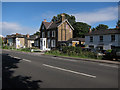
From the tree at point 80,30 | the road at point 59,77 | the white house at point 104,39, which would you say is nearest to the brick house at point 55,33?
the white house at point 104,39

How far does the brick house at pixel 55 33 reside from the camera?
39.0 metres

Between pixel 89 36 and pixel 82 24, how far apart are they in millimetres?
30278

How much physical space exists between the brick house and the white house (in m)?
7.75

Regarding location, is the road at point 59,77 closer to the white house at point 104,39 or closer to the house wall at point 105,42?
the house wall at point 105,42

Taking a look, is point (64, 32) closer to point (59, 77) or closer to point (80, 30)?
point (80, 30)

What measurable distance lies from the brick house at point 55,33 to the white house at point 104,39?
7747mm

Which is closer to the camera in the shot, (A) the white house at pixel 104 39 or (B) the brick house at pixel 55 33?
(A) the white house at pixel 104 39

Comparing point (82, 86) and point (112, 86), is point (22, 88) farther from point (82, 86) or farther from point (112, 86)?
point (112, 86)

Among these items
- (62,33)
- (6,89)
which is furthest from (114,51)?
(62,33)

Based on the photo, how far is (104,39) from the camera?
32.2 m

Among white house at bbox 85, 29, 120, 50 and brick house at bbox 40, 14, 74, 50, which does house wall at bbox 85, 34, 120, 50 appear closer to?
white house at bbox 85, 29, 120, 50

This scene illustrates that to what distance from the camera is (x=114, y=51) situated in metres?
16.2

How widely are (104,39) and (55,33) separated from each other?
15.2 metres

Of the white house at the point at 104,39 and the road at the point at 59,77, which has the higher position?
the white house at the point at 104,39
